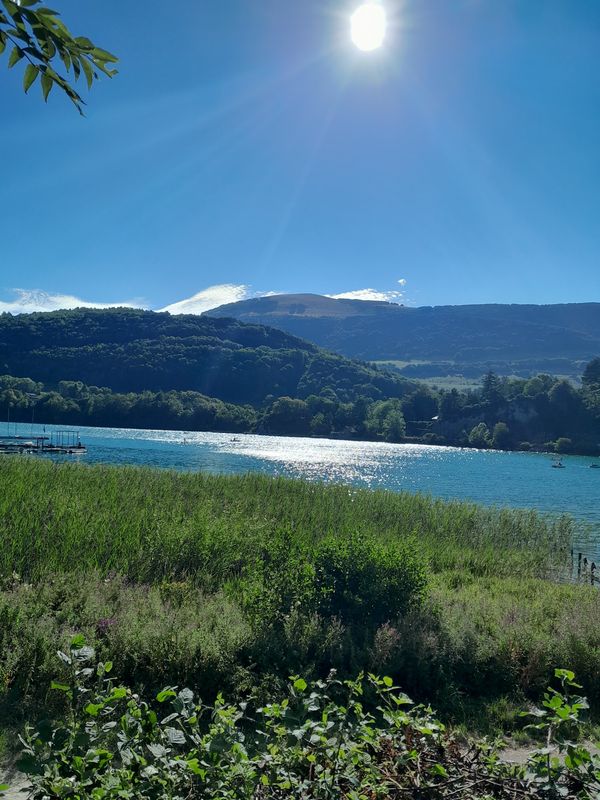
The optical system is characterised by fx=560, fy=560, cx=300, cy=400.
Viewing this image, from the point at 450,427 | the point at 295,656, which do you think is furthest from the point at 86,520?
the point at 450,427

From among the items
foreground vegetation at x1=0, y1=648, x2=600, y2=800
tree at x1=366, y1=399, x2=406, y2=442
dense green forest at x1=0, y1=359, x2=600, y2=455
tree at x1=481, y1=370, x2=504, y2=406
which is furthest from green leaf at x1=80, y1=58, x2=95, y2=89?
tree at x1=366, y1=399, x2=406, y2=442

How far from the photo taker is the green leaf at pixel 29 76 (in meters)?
2.20

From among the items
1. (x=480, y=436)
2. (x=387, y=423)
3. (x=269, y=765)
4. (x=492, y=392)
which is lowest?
(x=480, y=436)

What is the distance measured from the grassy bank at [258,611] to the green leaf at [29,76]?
19.6 ft

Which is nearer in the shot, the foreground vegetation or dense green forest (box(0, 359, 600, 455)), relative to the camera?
the foreground vegetation

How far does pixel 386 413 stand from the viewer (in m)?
165

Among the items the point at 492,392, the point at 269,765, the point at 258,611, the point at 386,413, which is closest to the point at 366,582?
the point at 258,611

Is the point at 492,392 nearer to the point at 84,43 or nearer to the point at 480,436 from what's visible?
the point at 480,436

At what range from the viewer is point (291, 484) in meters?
26.1

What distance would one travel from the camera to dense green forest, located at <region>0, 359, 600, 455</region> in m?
134

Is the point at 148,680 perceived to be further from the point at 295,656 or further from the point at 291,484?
the point at 291,484

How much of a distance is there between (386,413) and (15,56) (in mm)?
165166

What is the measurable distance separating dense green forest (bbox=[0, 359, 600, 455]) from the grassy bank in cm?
13052

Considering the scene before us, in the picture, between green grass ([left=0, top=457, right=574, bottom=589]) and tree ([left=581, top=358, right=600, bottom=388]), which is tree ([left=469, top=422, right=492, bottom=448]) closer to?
tree ([left=581, top=358, right=600, bottom=388])
